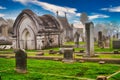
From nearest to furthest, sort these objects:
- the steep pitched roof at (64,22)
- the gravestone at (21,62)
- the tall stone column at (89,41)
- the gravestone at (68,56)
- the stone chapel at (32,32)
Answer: the gravestone at (21,62), the gravestone at (68,56), the tall stone column at (89,41), the stone chapel at (32,32), the steep pitched roof at (64,22)

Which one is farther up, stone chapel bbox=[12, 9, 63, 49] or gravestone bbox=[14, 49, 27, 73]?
stone chapel bbox=[12, 9, 63, 49]

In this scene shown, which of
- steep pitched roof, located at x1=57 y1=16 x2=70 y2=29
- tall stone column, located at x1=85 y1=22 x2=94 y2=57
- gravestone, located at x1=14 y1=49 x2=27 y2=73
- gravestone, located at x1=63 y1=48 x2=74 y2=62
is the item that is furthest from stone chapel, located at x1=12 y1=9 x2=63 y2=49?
steep pitched roof, located at x1=57 y1=16 x2=70 y2=29

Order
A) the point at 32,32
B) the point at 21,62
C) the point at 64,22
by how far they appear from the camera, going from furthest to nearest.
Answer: the point at 64,22 < the point at 32,32 < the point at 21,62

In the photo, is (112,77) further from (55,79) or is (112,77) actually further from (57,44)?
(57,44)

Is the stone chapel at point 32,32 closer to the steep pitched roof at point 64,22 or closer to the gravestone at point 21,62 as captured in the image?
the gravestone at point 21,62

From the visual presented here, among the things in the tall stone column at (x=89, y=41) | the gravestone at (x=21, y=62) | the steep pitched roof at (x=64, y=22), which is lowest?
the gravestone at (x=21, y=62)

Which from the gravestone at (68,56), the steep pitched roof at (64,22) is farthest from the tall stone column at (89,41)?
the steep pitched roof at (64,22)

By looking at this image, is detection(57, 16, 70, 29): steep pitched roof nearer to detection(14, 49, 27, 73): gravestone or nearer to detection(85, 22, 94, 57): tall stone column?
detection(85, 22, 94, 57): tall stone column

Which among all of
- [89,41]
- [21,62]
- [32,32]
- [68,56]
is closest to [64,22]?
[32,32]

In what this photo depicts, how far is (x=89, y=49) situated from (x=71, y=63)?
2.81 metres

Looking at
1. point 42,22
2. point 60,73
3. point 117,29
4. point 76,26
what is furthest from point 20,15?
point 117,29

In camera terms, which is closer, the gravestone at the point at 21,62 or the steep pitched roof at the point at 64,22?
the gravestone at the point at 21,62

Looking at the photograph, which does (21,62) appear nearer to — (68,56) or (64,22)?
(68,56)

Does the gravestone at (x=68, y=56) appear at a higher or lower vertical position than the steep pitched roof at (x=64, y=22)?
lower
